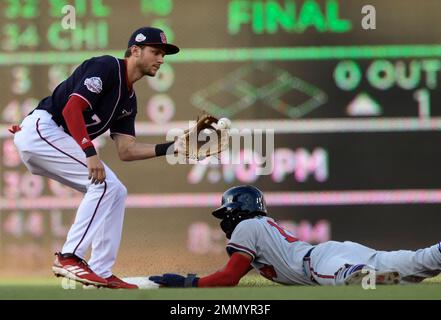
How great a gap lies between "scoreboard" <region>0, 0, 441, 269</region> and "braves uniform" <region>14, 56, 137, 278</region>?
1.86 metres

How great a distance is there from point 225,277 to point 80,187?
1.02 metres

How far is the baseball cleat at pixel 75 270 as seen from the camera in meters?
6.00

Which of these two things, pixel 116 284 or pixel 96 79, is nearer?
pixel 116 284

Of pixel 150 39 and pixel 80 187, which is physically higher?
pixel 150 39

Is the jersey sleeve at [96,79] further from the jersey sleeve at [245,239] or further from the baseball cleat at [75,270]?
the jersey sleeve at [245,239]

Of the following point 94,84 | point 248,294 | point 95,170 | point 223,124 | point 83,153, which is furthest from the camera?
point 223,124

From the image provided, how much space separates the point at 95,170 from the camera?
6.14m

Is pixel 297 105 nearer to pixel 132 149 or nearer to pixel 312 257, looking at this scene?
pixel 132 149

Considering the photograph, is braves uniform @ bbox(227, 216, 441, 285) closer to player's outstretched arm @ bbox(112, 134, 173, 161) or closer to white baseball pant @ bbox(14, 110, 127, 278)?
white baseball pant @ bbox(14, 110, 127, 278)

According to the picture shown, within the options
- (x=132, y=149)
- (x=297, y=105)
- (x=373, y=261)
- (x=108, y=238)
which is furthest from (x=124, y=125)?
(x=297, y=105)

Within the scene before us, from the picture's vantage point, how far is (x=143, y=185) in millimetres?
8539

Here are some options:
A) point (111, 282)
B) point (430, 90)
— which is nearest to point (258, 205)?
point (111, 282)

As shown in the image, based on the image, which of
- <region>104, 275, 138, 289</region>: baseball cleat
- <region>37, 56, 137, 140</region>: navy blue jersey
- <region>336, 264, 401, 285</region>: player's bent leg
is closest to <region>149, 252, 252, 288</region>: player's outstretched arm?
<region>104, 275, 138, 289</region>: baseball cleat

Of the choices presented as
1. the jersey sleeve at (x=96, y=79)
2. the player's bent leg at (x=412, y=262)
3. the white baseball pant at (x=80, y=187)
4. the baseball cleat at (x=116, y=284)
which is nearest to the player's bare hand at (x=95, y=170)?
the white baseball pant at (x=80, y=187)
